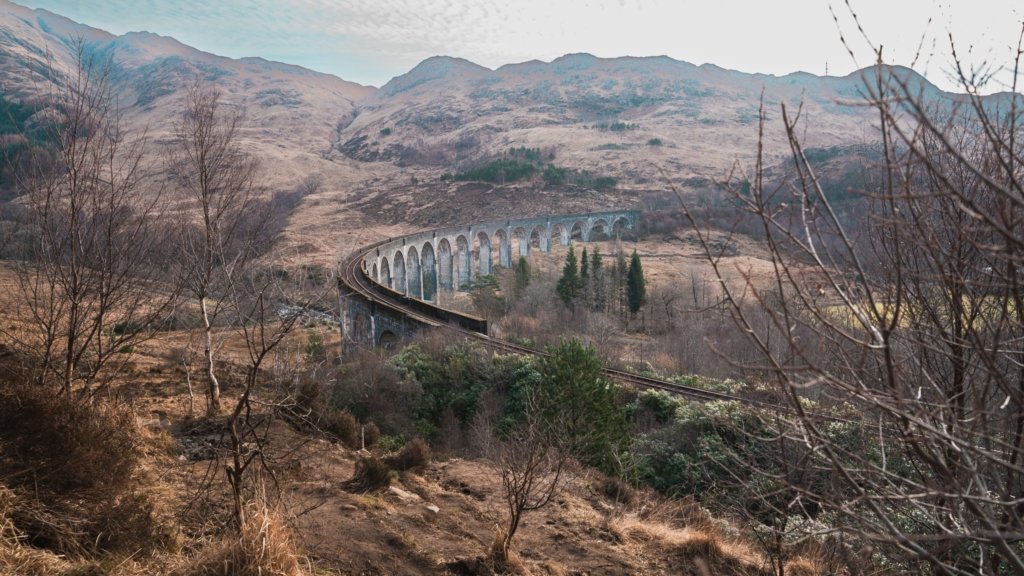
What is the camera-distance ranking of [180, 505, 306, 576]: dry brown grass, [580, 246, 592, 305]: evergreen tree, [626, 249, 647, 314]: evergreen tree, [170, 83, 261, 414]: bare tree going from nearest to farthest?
[180, 505, 306, 576]: dry brown grass
[170, 83, 261, 414]: bare tree
[580, 246, 592, 305]: evergreen tree
[626, 249, 647, 314]: evergreen tree

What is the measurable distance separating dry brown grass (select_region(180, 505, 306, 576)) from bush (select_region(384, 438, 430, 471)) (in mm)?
5770

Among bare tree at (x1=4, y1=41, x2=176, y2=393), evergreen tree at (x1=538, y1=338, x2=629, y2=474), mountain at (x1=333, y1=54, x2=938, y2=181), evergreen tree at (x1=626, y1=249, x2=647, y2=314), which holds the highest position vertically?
mountain at (x1=333, y1=54, x2=938, y2=181)

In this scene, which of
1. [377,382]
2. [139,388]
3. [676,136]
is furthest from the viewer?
[676,136]

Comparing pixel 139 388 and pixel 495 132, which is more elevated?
pixel 495 132

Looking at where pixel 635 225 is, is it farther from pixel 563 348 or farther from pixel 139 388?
pixel 139 388

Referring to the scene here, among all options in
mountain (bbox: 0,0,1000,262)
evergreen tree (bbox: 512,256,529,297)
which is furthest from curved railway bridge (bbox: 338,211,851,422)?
mountain (bbox: 0,0,1000,262)

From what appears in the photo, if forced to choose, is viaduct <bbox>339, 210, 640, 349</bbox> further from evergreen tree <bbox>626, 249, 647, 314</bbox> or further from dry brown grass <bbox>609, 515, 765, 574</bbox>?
evergreen tree <bbox>626, 249, 647, 314</bbox>

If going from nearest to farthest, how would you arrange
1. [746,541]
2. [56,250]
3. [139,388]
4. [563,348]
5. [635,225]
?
[56,250] → [746,541] → [139,388] → [563,348] → [635,225]

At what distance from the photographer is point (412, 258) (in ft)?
163

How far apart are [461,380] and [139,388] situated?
11394mm

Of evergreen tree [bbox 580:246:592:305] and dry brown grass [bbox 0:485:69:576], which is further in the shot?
evergreen tree [bbox 580:246:592:305]

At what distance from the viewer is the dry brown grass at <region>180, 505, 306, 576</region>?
401cm

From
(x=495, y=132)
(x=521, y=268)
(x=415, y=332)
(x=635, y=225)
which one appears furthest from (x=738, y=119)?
(x=415, y=332)

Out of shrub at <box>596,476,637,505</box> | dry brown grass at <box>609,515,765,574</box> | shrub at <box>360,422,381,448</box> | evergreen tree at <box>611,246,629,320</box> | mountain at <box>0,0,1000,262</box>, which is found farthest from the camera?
mountain at <box>0,0,1000,262</box>
